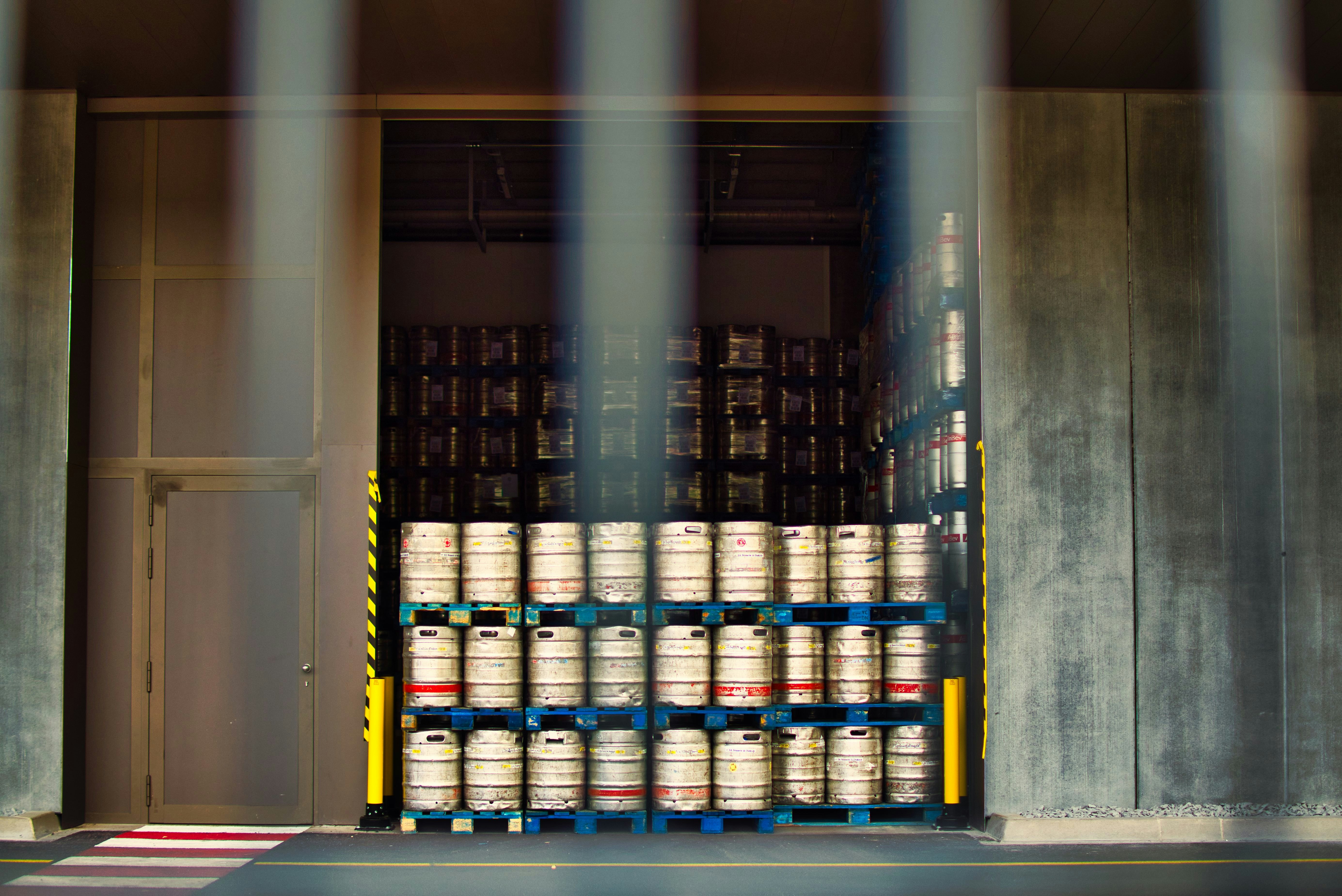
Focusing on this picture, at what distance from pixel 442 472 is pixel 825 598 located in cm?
468

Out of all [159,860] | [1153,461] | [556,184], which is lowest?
[159,860]

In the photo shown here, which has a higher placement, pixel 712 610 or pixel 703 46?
pixel 703 46

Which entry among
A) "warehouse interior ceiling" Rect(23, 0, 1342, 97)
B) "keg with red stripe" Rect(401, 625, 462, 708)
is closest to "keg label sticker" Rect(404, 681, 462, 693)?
"keg with red stripe" Rect(401, 625, 462, 708)

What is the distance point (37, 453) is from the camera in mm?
7293

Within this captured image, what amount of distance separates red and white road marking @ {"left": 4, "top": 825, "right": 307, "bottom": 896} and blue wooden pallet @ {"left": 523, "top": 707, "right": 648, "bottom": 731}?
5.87ft

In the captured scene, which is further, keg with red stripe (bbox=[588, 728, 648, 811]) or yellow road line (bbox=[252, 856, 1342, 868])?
keg with red stripe (bbox=[588, 728, 648, 811])

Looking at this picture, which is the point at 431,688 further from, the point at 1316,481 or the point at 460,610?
the point at 1316,481

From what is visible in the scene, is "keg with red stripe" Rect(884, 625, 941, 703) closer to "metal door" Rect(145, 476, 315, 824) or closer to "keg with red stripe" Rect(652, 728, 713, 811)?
"keg with red stripe" Rect(652, 728, 713, 811)

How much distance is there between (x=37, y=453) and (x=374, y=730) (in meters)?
3.00

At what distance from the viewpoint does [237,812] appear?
24.4 feet

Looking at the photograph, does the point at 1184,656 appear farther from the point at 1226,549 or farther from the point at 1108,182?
the point at 1108,182

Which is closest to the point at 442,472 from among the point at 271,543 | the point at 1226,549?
the point at 271,543

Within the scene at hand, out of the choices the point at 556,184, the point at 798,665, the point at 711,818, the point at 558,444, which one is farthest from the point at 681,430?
the point at 711,818

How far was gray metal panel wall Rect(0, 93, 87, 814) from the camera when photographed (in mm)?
7133
